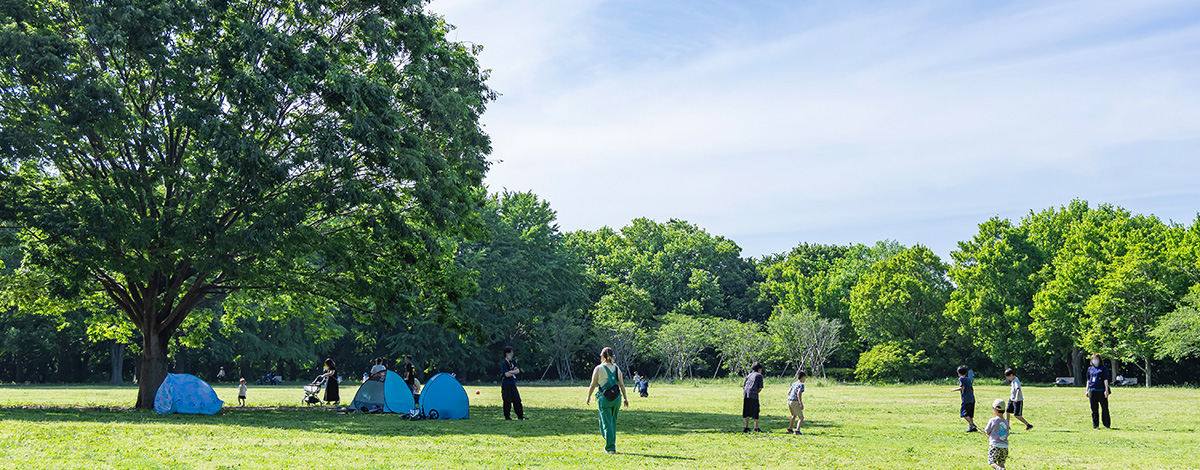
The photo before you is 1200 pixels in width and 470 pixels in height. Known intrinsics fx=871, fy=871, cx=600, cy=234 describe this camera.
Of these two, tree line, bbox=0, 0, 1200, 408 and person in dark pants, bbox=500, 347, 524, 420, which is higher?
tree line, bbox=0, 0, 1200, 408

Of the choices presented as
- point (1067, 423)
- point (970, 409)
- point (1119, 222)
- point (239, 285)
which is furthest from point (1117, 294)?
point (239, 285)

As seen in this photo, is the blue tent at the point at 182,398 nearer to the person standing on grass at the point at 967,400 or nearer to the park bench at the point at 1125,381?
the person standing on grass at the point at 967,400

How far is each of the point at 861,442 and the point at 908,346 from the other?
189ft

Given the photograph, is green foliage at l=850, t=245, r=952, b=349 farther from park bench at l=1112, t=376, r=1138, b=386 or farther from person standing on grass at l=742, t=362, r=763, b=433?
person standing on grass at l=742, t=362, r=763, b=433

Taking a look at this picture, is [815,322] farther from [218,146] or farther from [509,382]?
[218,146]

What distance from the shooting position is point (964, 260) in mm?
70188

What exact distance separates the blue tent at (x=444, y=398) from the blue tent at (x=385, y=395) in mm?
1435

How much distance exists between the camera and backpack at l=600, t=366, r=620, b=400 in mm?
12891

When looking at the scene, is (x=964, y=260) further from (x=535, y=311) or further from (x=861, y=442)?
(x=861, y=442)

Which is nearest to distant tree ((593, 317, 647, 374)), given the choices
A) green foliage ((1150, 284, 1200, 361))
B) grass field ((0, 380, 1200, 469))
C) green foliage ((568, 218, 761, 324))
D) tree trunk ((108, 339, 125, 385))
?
green foliage ((568, 218, 761, 324))

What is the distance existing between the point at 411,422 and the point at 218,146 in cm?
720

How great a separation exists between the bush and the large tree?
159ft

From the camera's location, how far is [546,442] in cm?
1426

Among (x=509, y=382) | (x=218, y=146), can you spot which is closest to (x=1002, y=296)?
(x=509, y=382)
